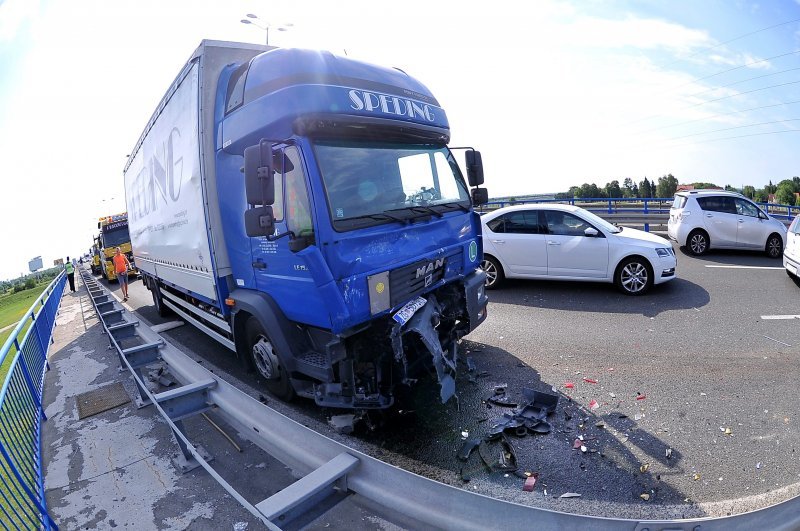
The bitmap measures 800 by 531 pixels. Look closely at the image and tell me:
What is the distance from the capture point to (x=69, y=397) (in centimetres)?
541

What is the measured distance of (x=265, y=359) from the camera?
177 inches

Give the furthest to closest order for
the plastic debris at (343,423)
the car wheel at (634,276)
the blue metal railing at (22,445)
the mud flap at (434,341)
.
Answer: the car wheel at (634,276) → the plastic debris at (343,423) → the mud flap at (434,341) → the blue metal railing at (22,445)

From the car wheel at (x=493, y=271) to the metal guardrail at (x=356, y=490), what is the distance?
21.5 ft

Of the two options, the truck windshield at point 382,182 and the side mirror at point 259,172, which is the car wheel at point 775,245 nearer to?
the truck windshield at point 382,182

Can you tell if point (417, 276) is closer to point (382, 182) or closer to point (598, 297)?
point (382, 182)

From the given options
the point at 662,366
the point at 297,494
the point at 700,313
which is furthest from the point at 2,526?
the point at 700,313

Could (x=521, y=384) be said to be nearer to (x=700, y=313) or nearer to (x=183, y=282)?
(x=700, y=313)

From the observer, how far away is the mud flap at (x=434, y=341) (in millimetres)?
3929

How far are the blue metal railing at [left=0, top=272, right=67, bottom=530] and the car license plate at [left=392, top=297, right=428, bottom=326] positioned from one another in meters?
2.83

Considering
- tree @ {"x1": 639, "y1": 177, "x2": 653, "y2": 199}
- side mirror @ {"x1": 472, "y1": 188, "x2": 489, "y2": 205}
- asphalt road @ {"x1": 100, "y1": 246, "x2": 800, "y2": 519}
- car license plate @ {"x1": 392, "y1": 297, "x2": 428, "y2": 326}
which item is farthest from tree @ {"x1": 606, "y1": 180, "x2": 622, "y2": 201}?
car license plate @ {"x1": 392, "y1": 297, "x2": 428, "y2": 326}

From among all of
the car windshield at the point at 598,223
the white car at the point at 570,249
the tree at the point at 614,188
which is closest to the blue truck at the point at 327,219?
the white car at the point at 570,249

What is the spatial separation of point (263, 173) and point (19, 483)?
282 cm

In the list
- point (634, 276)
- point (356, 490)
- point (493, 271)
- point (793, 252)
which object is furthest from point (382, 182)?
point (793, 252)

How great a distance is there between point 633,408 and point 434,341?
2103 millimetres
